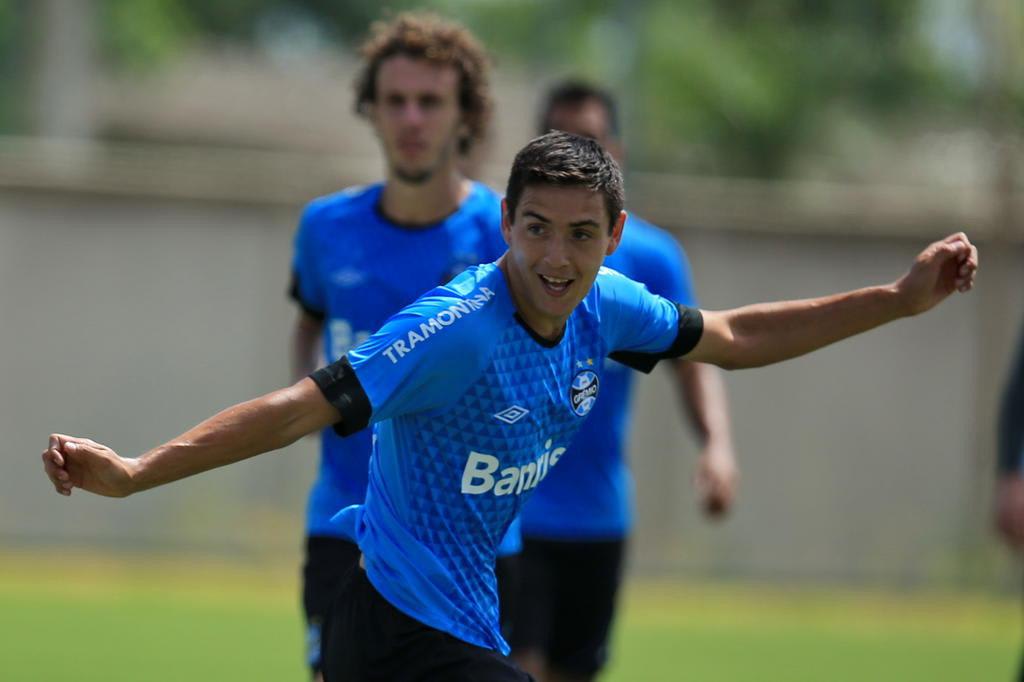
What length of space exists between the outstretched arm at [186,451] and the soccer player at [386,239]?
54.1 inches

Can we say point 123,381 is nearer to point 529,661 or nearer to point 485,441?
point 529,661

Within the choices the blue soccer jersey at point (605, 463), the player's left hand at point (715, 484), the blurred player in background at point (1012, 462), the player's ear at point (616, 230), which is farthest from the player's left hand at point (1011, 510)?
the player's ear at point (616, 230)

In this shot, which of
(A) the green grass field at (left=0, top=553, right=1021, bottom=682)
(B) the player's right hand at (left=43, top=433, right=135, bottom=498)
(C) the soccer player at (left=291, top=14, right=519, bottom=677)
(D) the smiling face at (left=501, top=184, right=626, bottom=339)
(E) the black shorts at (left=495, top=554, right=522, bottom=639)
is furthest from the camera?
(A) the green grass field at (left=0, top=553, right=1021, bottom=682)

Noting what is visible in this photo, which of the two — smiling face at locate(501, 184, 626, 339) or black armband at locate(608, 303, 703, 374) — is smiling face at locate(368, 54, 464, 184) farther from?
smiling face at locate(501, 184, 626, 339)

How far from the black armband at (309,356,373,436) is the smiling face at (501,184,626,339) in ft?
1.63

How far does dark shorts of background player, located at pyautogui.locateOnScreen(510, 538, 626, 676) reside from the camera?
19.7 ft

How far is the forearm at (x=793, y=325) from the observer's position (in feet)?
14.0

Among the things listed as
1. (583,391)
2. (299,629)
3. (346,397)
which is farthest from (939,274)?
(299,629)

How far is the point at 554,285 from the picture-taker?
3814mm

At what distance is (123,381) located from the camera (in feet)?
41.5

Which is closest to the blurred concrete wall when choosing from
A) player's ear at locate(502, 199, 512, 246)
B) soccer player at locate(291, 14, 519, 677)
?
soccer player at locate(291, 14, 519, 677)

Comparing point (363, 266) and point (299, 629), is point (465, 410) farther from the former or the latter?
point (299, 629)

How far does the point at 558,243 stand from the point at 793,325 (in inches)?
31.7

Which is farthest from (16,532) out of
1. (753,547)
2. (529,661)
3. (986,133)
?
(986,133)
